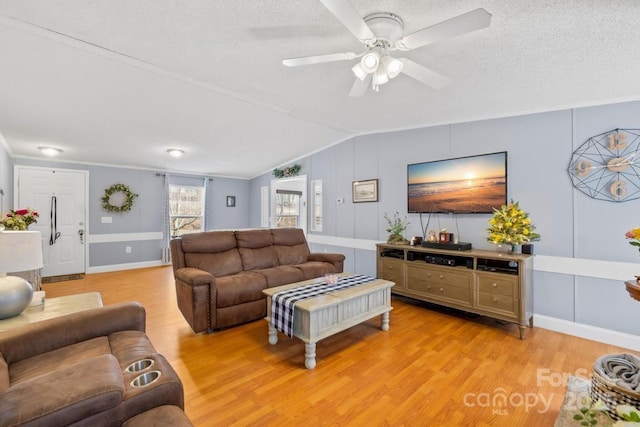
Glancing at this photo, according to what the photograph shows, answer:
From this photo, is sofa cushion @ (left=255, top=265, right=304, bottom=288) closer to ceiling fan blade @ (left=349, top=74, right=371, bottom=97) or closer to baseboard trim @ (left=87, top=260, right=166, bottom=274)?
ceiling fan blade @ (left=349, top=74, right=371, bottom=97)

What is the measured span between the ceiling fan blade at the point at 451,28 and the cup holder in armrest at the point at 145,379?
2076mm

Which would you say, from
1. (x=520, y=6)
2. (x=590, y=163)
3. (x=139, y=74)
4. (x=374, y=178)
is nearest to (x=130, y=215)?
(x=139, y=74)

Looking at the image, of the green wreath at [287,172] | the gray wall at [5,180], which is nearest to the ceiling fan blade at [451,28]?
the green wreath at [287,172]

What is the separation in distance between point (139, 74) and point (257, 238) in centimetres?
226

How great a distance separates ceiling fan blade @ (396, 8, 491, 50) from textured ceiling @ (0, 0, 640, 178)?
11.2 inches

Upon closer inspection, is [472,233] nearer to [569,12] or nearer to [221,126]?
[569,12]

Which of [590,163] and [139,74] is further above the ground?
[139,74]

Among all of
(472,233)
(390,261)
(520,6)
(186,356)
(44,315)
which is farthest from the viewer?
(390,261)

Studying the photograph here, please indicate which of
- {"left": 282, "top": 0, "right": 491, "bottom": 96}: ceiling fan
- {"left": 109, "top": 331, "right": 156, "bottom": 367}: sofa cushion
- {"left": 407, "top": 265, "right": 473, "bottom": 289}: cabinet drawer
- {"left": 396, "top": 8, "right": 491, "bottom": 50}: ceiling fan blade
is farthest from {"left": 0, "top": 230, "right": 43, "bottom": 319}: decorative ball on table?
{"left": 407, "top": 265, "right": 473, "bottom": 289}: cabinet drawer

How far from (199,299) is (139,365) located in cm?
153

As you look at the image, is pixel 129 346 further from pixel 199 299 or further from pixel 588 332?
pixel 588 332

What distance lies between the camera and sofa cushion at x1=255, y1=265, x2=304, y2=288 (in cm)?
334

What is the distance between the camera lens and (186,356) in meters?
2.47

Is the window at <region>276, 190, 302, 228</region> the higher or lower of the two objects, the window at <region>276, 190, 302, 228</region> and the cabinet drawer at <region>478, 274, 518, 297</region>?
the higher
